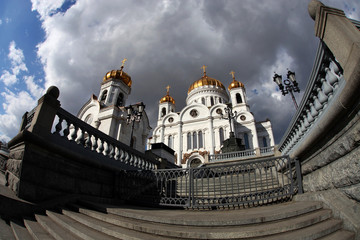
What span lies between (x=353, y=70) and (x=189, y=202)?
Result: 4.52 meters

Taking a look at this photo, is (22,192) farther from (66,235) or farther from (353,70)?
(353,70)

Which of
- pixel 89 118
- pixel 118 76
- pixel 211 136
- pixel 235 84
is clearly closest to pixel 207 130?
pixel 211 136

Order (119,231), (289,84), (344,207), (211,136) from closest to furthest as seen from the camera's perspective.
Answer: (344,207)
(119,231)
(289,84)
(211,136)

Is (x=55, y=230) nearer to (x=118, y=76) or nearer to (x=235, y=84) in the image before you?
(x=118, y=76)

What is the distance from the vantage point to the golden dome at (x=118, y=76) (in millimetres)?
28672

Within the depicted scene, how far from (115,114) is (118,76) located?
346 inches

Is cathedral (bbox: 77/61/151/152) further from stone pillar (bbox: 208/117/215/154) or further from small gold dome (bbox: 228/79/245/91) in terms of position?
small gold dome (bbox: 228/79/245/91)

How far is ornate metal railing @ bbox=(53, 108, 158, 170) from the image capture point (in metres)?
5.26

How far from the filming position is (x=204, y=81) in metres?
44.1

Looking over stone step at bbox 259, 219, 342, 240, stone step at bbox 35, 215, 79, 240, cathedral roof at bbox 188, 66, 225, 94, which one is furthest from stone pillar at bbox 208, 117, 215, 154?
stone step at bbox 259, 219, 342, 240

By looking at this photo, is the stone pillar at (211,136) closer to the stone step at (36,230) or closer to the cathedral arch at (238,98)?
the cathedral arch at (238,98)

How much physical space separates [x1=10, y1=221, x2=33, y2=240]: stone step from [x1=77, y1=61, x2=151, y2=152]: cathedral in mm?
14948

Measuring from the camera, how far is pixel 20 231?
286 cm

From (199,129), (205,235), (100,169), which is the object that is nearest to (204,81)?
(199,129)
